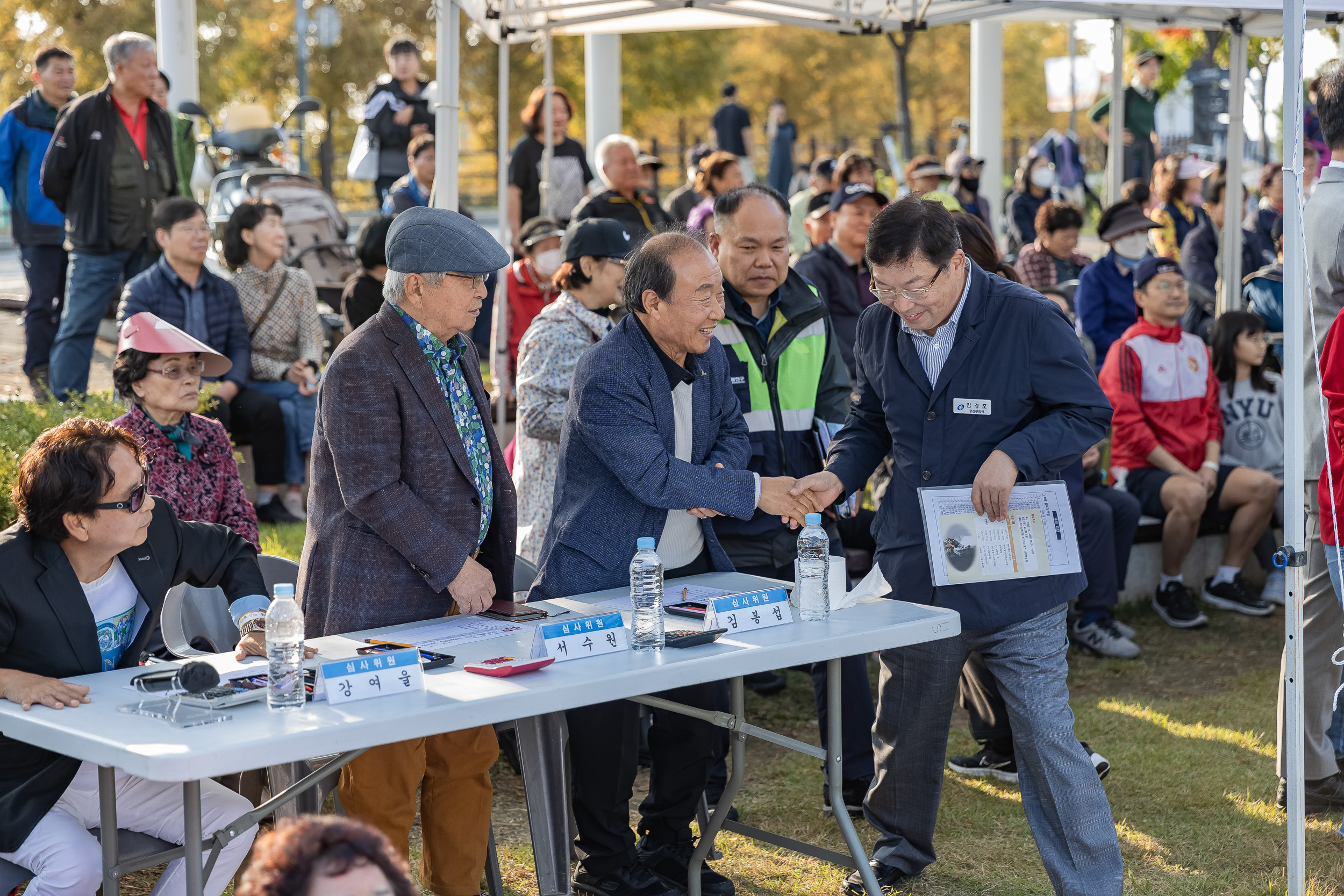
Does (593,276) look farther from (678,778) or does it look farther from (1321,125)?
(1321,125)

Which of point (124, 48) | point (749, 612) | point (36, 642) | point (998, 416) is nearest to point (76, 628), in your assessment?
point (36, 642)

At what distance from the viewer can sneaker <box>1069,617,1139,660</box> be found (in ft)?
20.4

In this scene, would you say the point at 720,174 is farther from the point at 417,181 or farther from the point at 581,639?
the point at 581,639

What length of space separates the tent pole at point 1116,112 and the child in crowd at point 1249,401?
143 cm

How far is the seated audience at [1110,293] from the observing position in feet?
24.7

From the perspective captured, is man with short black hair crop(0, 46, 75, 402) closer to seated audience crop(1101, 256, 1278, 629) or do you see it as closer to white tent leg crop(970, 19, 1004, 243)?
seated audience crop(1101, 256, 1278, 629)

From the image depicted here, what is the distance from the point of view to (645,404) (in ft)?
11.9

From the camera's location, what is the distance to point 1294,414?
350 centimetres

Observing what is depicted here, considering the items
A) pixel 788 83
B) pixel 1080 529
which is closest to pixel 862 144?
pixel 788 83

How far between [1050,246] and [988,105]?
22.8 feet

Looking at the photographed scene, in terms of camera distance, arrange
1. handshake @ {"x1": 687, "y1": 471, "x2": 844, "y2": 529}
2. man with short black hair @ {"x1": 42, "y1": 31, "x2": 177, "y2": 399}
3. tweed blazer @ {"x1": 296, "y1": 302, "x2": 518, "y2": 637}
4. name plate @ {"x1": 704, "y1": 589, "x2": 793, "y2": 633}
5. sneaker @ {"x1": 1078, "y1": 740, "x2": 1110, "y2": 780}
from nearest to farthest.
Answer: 1. name plate @ {"x1": 704, "y1": 589, "x2": 793, "y2": 633}
2. tweed blazer @ {"x1": 296, "y1": 302, "x2": 518, "y2": 637}
3. handshake @ {"x1": 687, "y1": 471, "x2": 844, "y2": 529}
4. sneaker @ {"x1": 1078, "y1": 740, "x2": 1110, "y2": 780}
5. man with short black hair @ {"x1": 42, "y1": 31, "x2": 177, "y2": 399}

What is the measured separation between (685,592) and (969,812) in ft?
4.89

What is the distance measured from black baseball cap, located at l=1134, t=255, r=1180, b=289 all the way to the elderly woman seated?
4.29 m

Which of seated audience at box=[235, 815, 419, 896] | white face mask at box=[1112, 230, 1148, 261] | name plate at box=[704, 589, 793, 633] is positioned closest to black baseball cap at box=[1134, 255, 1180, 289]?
white face mask at box=[1112, 230, 1148, 261]
